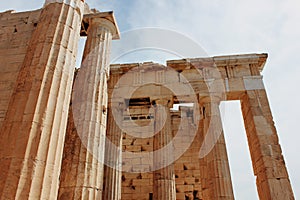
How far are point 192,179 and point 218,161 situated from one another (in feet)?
14.0

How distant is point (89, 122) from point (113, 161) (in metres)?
5.38

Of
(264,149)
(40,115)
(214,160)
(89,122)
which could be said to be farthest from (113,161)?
(40,115)

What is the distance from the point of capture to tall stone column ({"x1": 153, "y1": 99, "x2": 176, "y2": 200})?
12.3m

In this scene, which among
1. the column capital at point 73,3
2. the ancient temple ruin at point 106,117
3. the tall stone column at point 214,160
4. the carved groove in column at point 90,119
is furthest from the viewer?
the tall stone column at point 214,160

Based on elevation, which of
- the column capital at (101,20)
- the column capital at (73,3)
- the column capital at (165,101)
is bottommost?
the column capital at (73,3)

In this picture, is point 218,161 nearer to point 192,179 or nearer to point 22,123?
point 192,179

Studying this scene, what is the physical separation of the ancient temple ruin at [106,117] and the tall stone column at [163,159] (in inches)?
2.0

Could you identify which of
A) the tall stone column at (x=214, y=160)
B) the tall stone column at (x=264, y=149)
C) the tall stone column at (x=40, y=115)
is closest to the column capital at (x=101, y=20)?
the tall stone column at (x=40, y=115)

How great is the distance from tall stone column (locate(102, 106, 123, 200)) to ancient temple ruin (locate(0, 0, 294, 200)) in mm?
46

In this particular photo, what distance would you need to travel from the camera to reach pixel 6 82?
6.81 meters

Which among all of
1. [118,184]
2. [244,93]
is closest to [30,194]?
[118,184]

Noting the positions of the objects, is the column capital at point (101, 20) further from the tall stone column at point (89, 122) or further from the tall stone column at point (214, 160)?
the tall stone column at point (214, 160)

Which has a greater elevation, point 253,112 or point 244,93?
point 244,93

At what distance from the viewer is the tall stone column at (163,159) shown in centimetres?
1230
